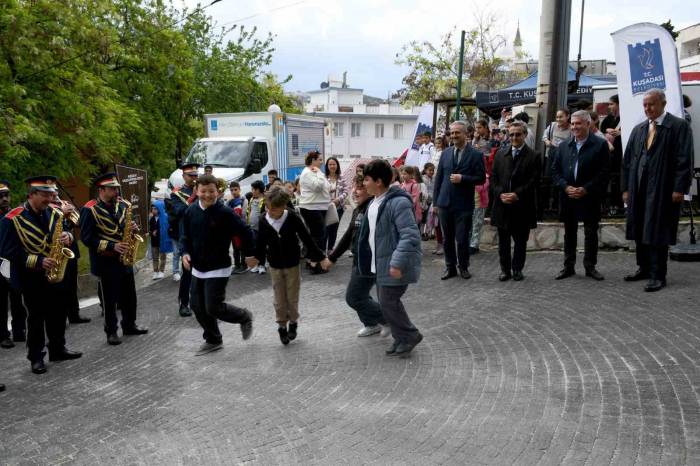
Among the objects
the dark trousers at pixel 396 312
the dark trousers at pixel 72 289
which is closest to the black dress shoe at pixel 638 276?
the dark trousers at pixel 396 312

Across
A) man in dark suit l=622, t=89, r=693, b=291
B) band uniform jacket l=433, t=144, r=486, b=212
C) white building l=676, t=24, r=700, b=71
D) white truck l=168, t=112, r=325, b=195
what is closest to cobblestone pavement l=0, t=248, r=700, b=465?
man in dark suit l=622, t=89, r=693, b=291

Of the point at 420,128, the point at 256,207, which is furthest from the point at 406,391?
the point at 420,128

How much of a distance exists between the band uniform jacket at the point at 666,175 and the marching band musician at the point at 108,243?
604 centimetres

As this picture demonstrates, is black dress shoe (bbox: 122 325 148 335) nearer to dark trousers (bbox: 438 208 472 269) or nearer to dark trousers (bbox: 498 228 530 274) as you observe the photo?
dark trousers (bbox: 438 208 472 269)

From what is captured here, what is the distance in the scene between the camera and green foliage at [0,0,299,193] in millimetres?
14036

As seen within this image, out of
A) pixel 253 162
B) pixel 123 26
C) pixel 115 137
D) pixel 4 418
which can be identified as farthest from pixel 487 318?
pixel 123 26

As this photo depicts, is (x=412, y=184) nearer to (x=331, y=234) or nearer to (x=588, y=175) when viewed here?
(x=331, y=234)

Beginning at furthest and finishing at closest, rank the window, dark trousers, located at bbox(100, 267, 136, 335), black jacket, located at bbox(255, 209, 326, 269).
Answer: the window → dark trousers, located at bbox(100, 267, 136, 335) → black jacket, located at bbox(255, 209, 326, 269)

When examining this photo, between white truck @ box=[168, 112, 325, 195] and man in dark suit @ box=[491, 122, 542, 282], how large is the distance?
10.5 m

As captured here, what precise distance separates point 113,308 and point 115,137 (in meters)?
9.00

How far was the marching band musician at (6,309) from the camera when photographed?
27.7 ft

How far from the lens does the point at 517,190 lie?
30.4 feet

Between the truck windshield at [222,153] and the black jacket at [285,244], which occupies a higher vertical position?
the truck windshield at [222,153]

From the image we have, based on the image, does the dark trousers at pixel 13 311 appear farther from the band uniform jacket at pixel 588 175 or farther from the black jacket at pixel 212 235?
the band uniform jacket at pixel 588 175
